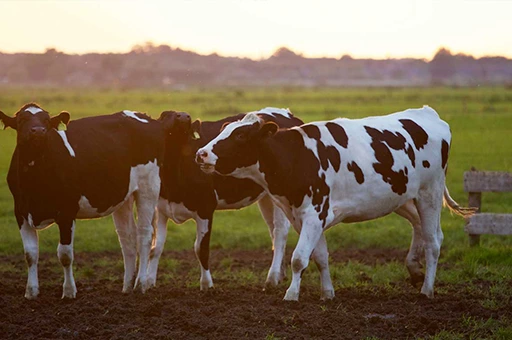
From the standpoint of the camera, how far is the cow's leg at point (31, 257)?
33.6ft

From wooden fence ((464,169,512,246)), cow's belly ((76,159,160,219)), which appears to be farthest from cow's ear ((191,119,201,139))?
wooden fence ((464,169,512,246))

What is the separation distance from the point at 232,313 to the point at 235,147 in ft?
6.13

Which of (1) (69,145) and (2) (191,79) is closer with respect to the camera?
(1) (69,145)

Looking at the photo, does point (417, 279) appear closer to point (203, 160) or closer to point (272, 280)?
point (272, 280)

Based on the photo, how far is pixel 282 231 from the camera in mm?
12711

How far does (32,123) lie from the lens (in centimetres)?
988

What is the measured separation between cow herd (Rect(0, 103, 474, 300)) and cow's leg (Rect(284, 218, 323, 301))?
0.01 meters

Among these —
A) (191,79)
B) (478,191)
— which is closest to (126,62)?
(191,79)

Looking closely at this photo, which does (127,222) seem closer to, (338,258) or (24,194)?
(24,194)

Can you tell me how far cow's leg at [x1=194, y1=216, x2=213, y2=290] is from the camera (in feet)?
36.7

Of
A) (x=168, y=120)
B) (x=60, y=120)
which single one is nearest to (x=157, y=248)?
(x=168, y=120)

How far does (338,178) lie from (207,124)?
2938mm

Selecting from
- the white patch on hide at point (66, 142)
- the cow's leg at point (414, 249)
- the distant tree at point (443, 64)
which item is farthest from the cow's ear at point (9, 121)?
the distant tree at point (443, 64)

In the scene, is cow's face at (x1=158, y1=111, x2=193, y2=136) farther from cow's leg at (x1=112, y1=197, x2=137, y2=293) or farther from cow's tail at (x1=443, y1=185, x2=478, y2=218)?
cow's tail at (x1=443, y1=185, x2=478, y2=218)
